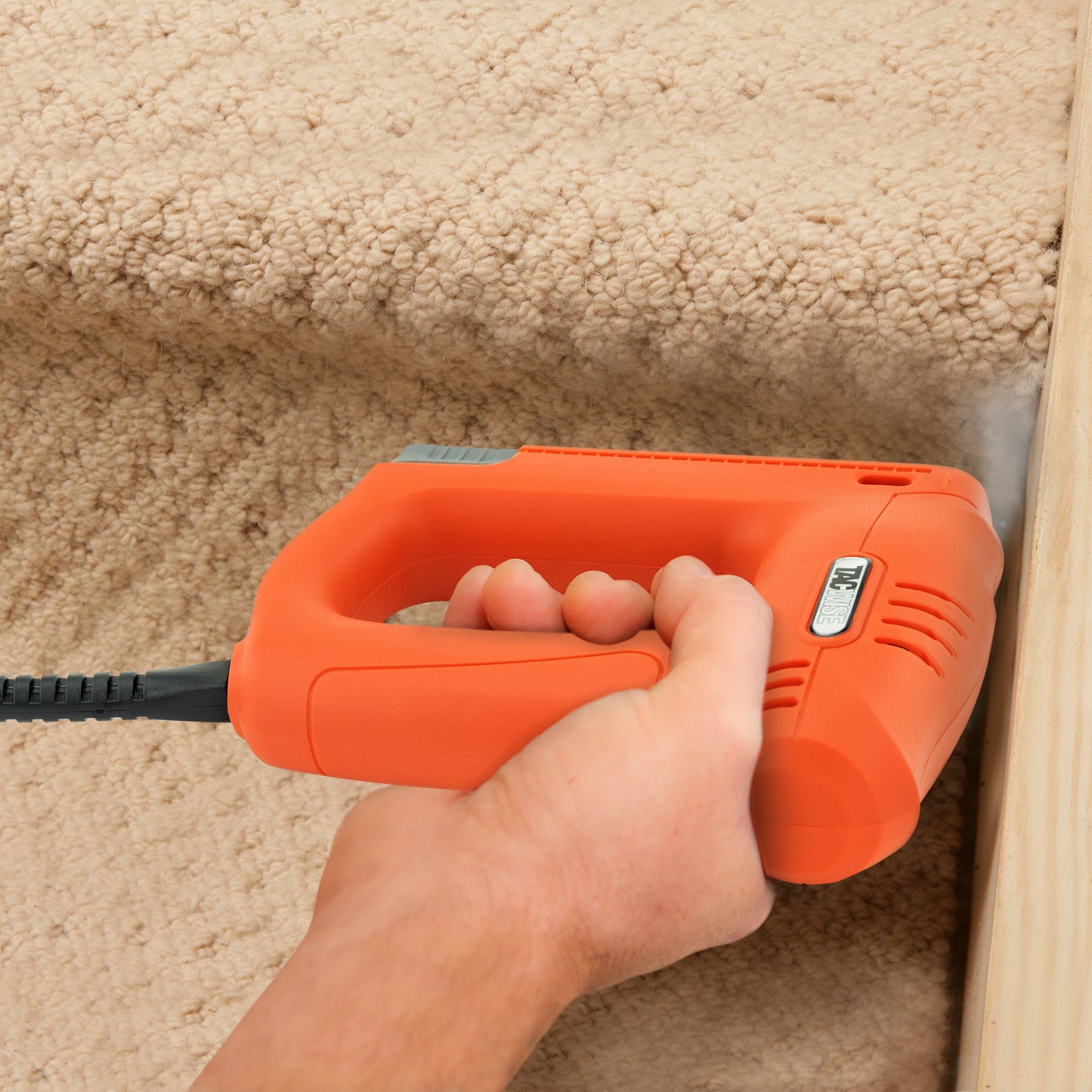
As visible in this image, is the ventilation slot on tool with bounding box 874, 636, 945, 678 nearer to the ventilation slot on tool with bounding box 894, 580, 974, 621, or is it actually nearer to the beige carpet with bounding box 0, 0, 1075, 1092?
the ventilation slot on tool with bounding box 894, 580, 974, 621

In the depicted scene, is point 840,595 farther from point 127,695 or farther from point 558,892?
point 127,695

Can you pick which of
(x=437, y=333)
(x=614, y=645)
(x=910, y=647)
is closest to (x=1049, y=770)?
(x=910, y=647)

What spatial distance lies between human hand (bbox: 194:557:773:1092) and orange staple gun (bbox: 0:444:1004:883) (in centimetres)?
2

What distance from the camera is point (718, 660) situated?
1.39ft

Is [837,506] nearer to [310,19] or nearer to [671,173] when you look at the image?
[671,173]

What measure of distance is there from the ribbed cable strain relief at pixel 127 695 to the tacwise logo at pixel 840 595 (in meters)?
0.28

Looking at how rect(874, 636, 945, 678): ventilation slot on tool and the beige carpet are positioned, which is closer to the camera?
rect(874, 636, 945, 678): ventilation slot on tool

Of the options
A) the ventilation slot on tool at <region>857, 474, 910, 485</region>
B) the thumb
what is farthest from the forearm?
the ventilation slot on tool at <region>857, 474, 910, 485</region>

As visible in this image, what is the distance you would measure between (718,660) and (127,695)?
0.30 meters

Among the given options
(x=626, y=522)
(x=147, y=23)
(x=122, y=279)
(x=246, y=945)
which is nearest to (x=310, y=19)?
(x=147, y=23)

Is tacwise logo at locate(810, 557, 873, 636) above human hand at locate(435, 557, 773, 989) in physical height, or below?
above

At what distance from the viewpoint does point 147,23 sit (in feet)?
2.28

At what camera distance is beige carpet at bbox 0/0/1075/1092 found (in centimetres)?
57

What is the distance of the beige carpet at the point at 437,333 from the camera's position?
569 mm
